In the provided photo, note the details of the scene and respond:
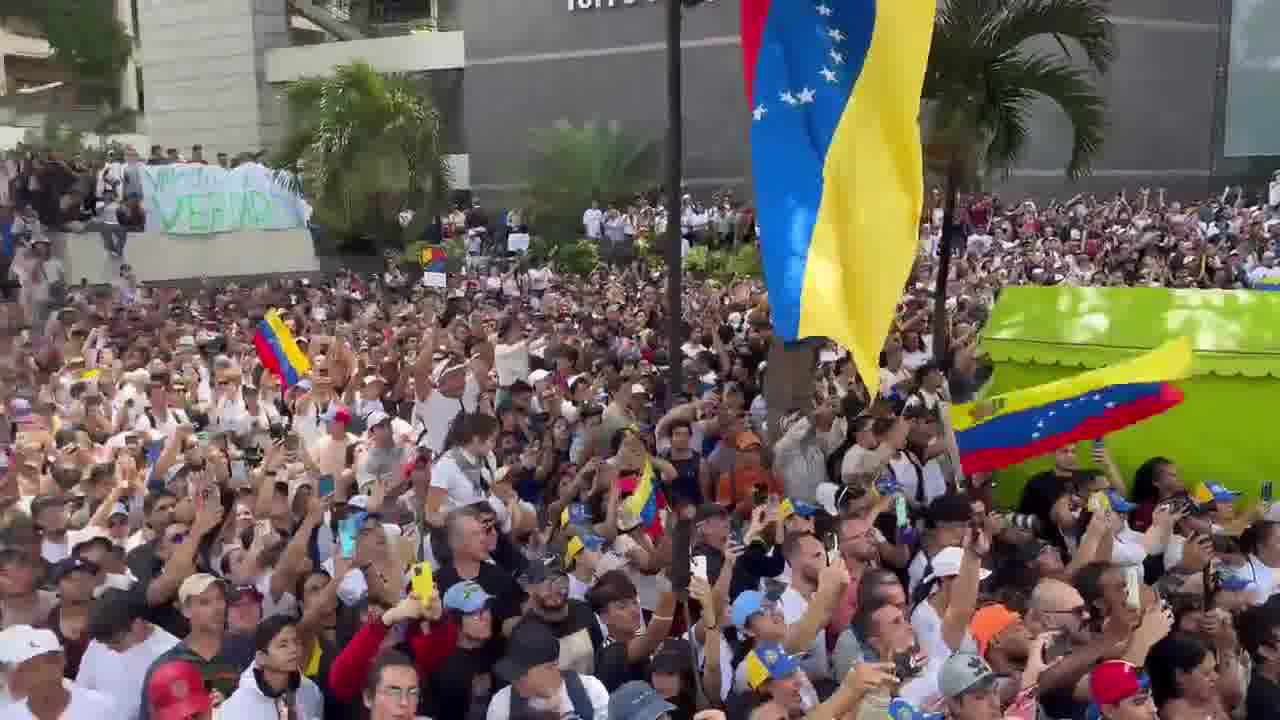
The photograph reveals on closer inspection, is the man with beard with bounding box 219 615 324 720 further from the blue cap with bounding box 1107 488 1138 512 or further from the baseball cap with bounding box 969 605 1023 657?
the blue cap with bounding box 1107 488 1138 512

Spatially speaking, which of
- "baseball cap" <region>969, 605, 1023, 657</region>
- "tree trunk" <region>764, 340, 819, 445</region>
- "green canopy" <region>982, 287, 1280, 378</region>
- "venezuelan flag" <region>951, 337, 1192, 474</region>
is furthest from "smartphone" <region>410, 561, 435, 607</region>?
"green canopy" <region>982, 287, 1280, 378</region>

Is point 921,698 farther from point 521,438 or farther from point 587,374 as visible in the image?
point 587,374

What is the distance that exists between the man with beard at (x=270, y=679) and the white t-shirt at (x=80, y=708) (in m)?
0.52

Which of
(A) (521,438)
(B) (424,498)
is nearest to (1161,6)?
(A) (521,438)

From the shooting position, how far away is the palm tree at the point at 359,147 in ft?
80.2

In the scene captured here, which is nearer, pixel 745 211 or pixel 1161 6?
pixel 745 211

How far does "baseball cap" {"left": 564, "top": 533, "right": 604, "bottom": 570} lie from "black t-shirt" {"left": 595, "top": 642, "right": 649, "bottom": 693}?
778 millimetres

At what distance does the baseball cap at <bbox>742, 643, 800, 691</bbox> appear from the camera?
4.57m

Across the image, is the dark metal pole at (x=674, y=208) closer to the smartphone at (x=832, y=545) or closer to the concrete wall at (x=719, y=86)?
the smartphone at (x=832, y=545)

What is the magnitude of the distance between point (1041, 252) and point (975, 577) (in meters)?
15.6

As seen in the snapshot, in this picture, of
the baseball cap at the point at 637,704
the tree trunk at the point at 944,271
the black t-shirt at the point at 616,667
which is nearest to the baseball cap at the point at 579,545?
the black t-shirt at the point at 616,667

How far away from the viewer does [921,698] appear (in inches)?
186

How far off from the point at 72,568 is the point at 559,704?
2.27 metres

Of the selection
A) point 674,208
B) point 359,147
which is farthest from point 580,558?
point 359,147
